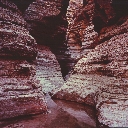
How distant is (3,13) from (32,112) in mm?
3314

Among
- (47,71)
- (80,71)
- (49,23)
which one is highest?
(49,23)

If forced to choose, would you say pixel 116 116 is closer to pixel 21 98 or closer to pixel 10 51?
pixel 21 98

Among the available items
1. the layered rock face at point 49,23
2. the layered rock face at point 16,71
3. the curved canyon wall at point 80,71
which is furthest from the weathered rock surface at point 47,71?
the layered rock face at point 16,71

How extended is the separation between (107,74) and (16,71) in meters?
3.30

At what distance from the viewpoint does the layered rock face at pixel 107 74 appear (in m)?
5.03

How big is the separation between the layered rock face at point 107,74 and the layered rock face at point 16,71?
2025 millimetres

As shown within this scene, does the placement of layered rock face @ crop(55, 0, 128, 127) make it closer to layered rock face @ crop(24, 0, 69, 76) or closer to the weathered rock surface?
the weathered rock surface

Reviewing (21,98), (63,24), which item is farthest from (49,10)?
(21,98)

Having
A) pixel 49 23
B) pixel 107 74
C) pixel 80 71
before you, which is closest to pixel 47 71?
pixel 49 23

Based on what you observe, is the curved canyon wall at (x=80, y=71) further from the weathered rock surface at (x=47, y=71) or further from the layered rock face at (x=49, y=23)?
the layered rock face at (x=49, y=23)

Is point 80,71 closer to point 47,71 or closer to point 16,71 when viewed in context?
point 47,71

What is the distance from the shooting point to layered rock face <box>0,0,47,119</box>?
199 inches

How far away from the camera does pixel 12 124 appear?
4480 mm

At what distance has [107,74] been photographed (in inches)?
270
